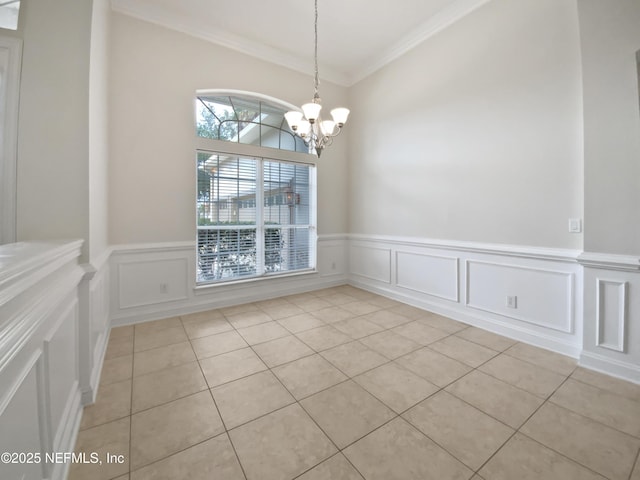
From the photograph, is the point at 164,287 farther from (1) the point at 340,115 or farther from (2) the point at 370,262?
(2) the point at 370,262

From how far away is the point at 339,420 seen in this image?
1.64 m

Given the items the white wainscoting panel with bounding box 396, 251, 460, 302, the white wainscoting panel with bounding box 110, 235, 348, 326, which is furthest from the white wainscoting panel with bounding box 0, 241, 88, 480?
the white wainscoting panel with bounding box 396, 251, 460, 302

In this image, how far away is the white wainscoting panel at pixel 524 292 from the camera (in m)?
2.43

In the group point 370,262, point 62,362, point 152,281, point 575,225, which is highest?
point 575,225

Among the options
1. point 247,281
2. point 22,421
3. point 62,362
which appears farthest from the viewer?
point 247,281

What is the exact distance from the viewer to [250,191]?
12.8 feet

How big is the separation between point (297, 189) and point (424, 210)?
6.46 ft

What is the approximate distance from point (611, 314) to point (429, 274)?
64.8 inches

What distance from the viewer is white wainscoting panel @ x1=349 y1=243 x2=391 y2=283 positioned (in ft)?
13.5

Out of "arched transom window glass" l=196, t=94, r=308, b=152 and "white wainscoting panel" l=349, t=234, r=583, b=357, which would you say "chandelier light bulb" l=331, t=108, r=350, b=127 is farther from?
"white wainscoting panel" l=349, t=234, r=583, b=357

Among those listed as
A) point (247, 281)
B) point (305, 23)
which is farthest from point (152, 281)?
point (305, 23)

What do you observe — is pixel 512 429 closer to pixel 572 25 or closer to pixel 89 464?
pixel 89 464

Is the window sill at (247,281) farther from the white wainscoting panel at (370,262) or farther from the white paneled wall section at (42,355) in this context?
the white paneled wall section at (42,355)

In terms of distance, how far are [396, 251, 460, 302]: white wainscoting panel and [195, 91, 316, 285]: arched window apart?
148 cm
